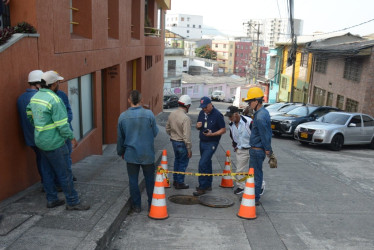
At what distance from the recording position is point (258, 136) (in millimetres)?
6289

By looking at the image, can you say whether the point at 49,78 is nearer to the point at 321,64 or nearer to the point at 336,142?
the point at 336,142

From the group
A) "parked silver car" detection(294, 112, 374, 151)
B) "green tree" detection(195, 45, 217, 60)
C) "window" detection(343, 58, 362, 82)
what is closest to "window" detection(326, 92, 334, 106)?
"window" detection(343, 58, 362, 82)

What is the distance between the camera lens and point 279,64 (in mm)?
45125

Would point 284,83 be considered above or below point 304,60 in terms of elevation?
below

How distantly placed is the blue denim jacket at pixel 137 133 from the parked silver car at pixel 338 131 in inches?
427

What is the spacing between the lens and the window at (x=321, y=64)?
29.7 meters

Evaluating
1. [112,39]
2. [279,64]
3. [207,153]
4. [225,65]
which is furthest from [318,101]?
[225,65]

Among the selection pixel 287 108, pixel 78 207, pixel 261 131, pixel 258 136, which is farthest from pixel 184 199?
pixel 287 108

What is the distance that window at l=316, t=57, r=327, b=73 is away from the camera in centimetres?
2970

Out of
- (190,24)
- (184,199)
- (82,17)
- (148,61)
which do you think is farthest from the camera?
(190,24)

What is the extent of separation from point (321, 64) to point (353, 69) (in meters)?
6.40

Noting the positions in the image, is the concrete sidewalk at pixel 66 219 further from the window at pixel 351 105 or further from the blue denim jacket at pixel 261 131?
the window at pixel 351 105

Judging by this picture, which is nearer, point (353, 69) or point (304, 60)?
point (353, 69)

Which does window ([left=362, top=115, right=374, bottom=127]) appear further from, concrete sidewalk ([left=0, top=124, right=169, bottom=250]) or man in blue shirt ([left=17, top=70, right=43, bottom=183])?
man in blue shirt ([left=17, top=70, right=43, bottom=183])
